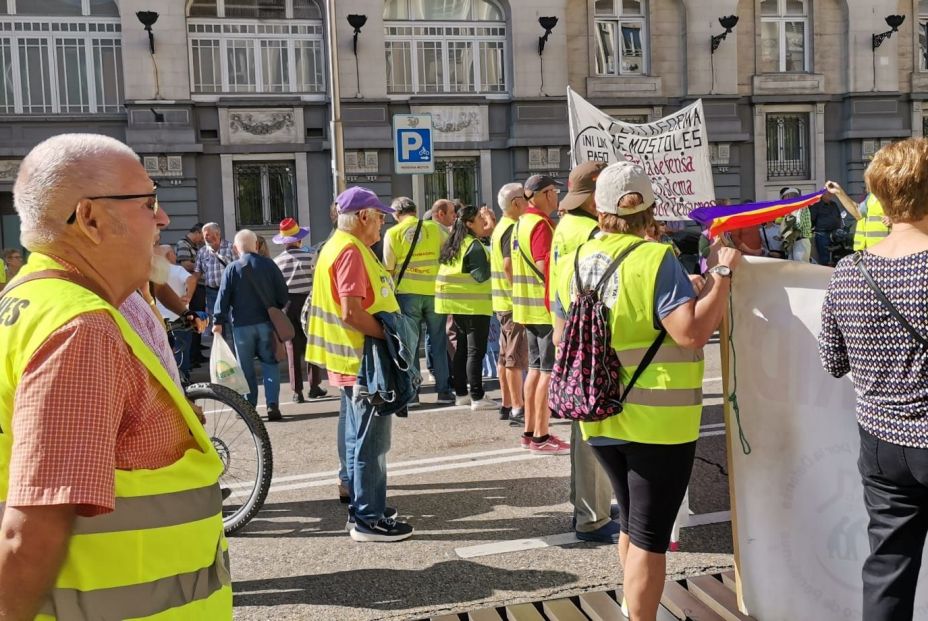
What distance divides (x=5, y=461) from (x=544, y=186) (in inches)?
194

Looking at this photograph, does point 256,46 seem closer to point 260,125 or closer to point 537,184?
point 260,125

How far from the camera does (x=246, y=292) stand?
7879 millimetres

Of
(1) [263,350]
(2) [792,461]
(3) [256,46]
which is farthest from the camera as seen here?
(3) [256,46]

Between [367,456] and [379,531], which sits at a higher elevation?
[367,456]

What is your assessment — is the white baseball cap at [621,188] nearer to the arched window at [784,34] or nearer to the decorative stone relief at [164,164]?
the decorative stone relief at [164,164]

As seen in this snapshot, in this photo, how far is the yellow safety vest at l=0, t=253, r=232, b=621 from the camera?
1615mm

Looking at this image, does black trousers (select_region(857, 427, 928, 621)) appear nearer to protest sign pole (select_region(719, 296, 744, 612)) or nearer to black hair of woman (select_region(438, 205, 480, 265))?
protest sign pole (select_region(719, 296, 744, 612))

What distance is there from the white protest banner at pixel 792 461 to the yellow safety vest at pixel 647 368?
1.05 feet

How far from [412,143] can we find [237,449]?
759cm

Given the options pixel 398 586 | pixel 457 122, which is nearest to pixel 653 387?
pixel 398 586

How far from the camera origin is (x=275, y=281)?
26.2 ft

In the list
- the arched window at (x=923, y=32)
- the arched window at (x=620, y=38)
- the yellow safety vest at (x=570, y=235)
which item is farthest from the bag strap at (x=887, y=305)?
the arched window at (x=923, y=32)

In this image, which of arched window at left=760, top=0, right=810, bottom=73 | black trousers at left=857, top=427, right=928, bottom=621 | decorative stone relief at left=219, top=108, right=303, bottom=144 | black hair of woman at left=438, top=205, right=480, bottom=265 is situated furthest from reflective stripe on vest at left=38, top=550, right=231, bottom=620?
arched window at left=760, top=0, right=810, bottom=73

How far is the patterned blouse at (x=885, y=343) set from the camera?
7.95ft
